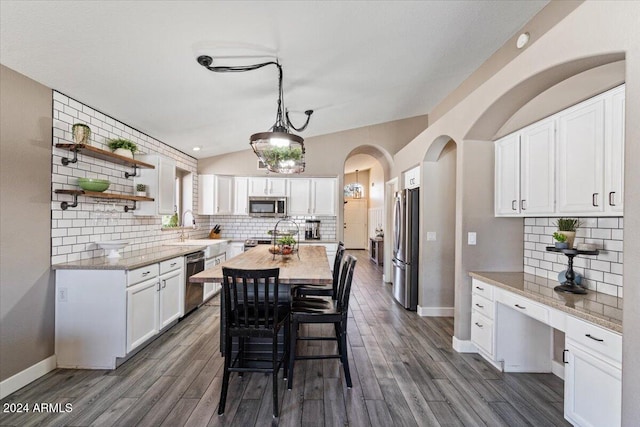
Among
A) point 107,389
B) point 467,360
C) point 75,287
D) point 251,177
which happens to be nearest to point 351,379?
point 467,360

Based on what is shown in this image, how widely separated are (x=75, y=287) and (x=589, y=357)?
3957mm

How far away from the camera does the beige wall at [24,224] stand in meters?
2.31

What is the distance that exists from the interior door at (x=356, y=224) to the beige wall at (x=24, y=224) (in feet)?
34.2

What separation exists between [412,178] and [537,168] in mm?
2310

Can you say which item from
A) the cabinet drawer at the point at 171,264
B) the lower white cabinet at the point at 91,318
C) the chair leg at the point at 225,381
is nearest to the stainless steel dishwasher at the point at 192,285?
the cabinet drawer at the point at 171,264

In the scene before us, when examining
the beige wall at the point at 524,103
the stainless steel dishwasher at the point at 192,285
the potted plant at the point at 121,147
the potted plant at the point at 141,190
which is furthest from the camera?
the stainless steel dishwasher at the point at 192,285

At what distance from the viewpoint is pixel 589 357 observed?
1.81m

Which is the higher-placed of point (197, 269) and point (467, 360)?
point (197, 269)

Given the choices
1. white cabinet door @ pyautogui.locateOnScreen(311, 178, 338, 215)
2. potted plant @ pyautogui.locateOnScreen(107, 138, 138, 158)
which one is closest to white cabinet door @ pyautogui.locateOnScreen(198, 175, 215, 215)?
white cabinet door @ pyautogui.locateOnScreen(311, 178, 338, 215)

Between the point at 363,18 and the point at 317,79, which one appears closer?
the point at 363,18

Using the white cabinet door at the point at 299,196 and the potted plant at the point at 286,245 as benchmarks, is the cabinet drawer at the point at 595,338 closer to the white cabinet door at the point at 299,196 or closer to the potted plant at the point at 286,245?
the potted plant at the point at 286,245

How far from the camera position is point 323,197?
6066 millimetres

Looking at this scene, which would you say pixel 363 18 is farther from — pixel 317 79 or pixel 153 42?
pixel 153 42

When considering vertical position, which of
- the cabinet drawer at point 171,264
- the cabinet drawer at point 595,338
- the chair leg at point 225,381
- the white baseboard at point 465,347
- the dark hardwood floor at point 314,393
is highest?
the cabinet drawer at point 171,264
